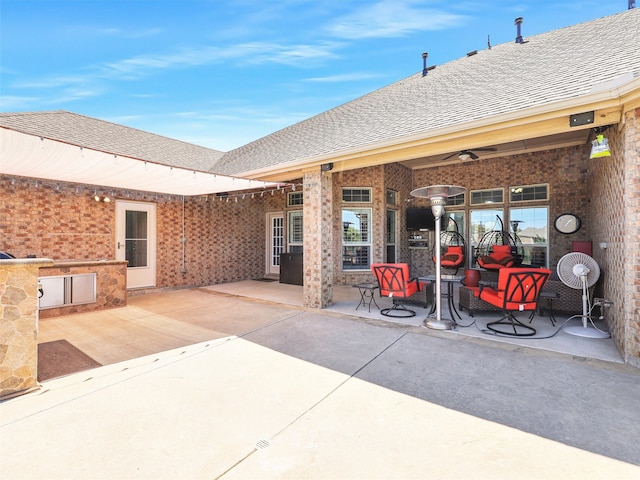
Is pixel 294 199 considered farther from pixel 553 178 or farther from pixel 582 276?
pixel 582 276

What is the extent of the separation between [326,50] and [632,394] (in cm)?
791

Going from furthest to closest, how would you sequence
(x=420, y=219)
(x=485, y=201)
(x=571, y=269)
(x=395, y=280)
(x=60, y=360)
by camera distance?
(x=420, y=219), (x=485, y=201), (x=395, y=280), (x=571, y=269), (x=60, y=360)

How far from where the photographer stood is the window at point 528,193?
8219 millimetres

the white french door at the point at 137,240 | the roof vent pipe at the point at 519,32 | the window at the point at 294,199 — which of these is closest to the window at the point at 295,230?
the window at the point at 294,199

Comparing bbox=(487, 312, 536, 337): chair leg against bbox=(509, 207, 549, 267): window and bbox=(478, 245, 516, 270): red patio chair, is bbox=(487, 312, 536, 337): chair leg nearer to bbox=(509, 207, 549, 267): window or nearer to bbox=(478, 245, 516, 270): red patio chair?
bbox=(478, 245, 516, 270): red patio chair

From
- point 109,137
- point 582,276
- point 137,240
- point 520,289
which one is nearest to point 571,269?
point 582,276

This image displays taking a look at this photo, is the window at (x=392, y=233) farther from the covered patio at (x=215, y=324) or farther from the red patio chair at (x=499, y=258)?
the covered patio at (x=215, y=324)

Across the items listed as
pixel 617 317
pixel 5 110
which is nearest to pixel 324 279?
pixel 617 317

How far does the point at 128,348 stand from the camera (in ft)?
12.6

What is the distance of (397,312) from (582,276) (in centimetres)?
280

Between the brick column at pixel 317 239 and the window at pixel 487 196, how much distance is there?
567 centimetres

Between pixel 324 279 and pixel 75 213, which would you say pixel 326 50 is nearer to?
pixel 324 279

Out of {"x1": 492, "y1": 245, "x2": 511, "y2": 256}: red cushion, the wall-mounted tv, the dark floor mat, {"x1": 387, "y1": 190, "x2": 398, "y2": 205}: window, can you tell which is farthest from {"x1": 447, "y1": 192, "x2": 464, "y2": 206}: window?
the dark floor mat

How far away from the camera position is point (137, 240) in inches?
304
